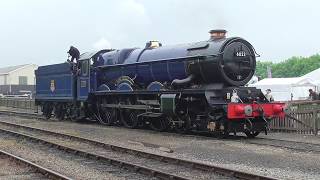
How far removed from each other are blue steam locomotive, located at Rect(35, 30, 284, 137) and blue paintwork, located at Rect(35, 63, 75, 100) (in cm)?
82

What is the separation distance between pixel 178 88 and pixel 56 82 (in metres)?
11.1

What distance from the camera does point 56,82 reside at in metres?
27.0

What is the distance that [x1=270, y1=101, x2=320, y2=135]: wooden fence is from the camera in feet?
58.2

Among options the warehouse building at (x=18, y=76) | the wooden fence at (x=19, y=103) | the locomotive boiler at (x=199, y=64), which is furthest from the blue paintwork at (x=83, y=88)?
the warehouse building at (x=18, y=76)

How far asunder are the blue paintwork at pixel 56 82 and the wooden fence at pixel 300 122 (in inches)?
422

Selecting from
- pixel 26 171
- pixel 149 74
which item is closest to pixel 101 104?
pixel 149 74

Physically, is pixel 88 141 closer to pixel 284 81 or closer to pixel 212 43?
pixel 212 43

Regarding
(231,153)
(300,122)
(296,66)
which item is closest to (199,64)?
(300,122)

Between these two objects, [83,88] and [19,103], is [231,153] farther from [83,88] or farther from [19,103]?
[19,103]

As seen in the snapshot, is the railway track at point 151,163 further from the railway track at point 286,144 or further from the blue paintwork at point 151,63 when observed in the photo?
the blue paintwork at point 151,63

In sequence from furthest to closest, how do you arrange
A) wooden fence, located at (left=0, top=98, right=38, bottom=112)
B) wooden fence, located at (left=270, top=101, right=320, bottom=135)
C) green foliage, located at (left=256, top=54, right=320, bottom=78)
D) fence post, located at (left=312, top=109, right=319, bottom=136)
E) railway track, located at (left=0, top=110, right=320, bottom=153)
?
green foliage, located at (left=256, top=54, right=320, bottom=78) < wooden fence, located at (left=0, top=98, right=38, bottom=112) < wooden fence, located at (left=270, top=101, right=320, bottom=135) < fence post, located at (left=312, top=109, right=319, bottom=136) < railway track, located at (left=0, top=110, right=320, bottom=153)

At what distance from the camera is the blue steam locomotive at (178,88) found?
649 inches

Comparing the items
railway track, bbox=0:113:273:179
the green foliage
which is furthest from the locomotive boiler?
the green foliage

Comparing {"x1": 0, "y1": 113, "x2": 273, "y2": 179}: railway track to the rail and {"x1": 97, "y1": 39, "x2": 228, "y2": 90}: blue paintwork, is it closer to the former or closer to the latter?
{"x1": 97, "y1": 39, "x2": 228, "y2": 90}: blue paintwork
